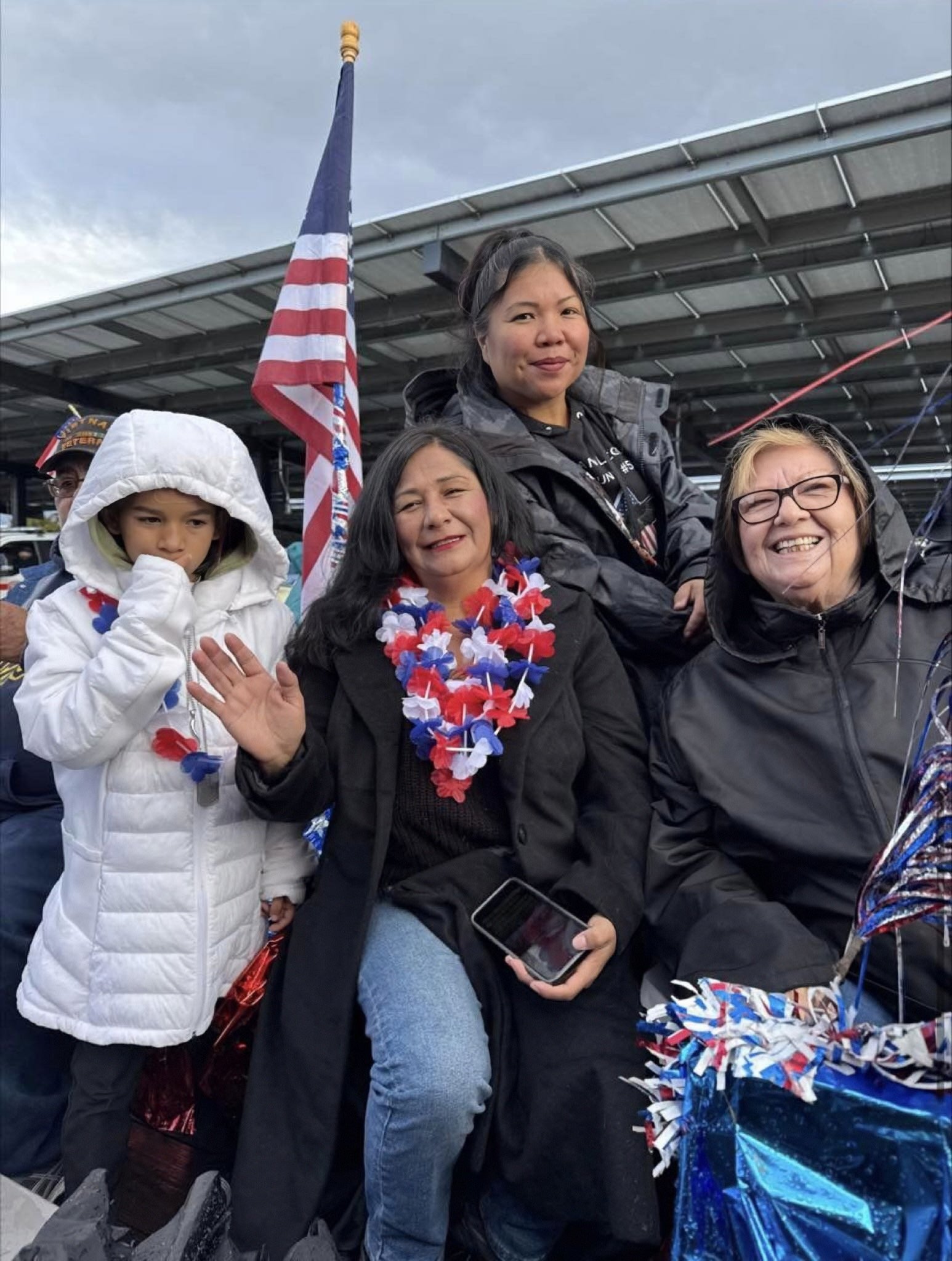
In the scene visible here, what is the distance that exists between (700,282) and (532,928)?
555 cm

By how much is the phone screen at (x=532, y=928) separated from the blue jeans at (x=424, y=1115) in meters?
0.13

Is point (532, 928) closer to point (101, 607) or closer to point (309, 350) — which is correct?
point (101, 607)

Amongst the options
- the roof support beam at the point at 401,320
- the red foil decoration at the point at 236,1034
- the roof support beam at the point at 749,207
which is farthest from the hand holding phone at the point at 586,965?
the roof support beam at the point at 749,207

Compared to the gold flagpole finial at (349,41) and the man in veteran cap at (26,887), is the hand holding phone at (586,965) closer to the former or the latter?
the man in veteran cap at (26,887)

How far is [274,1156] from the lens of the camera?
6.01 feet

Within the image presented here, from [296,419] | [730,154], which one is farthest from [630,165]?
[296,419]

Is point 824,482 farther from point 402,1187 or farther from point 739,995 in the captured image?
point 402,1187

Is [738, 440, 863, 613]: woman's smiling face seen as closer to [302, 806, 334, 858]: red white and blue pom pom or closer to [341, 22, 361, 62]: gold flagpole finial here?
[302, 806, 334, 858]: red white and blue pom pom

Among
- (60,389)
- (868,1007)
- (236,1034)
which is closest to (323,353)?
(236,1034)

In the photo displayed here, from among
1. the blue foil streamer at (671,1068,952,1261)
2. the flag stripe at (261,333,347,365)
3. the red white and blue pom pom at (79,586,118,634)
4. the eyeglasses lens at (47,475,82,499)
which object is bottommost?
the blue foil streamer at (671,1068,952,1261)

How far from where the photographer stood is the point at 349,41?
3564 millimetres

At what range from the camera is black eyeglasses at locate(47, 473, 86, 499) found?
2900 millimetres

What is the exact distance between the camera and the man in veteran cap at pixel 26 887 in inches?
93.6

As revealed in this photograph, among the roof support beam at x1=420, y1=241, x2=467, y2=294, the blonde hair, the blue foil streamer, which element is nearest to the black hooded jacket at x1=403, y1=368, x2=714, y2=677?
the blonde hair
